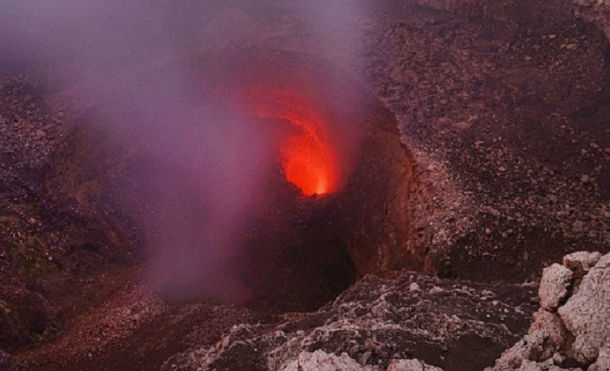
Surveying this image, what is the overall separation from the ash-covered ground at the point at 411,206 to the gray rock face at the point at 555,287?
0.13 m

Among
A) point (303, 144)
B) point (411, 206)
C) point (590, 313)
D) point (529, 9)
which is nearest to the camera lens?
point (590, 313)

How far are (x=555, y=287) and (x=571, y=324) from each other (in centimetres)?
55

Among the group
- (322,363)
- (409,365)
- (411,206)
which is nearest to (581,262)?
(409,365)

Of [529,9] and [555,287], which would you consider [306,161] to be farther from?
[555,287]

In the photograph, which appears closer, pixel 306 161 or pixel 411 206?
pixel 411 206

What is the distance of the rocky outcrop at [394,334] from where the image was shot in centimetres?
648

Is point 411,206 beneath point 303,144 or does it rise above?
above

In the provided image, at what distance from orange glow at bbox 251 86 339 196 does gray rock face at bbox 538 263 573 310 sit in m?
7.73

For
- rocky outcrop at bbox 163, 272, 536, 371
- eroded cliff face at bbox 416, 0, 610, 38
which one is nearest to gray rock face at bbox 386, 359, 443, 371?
rocky outcrop at bbox 163, 272, 536, 371

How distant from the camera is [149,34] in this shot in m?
15.1

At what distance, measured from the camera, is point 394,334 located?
6992mm

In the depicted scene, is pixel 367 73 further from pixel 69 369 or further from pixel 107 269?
pixel 69 369

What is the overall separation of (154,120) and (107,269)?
444cm

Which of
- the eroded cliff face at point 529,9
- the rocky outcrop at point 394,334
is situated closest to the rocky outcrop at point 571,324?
the rocky outcrop at point 394,334
